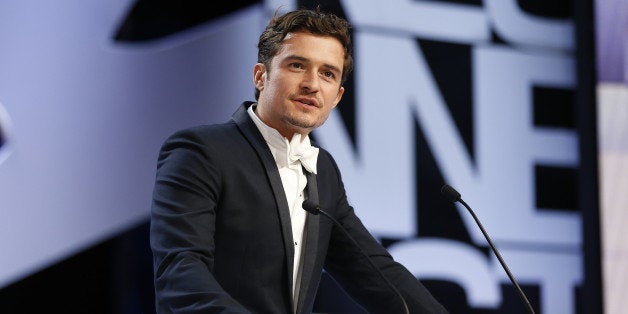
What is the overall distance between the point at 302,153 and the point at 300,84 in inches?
7.2

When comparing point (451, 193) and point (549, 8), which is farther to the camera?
point (549, 8)

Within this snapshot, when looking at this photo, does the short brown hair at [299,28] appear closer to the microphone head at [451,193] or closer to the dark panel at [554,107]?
the microphone head at [451,193]

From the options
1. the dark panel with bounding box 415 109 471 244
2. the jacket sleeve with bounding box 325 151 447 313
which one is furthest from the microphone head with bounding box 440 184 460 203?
the dark panel with bounding box 415 109 471 244

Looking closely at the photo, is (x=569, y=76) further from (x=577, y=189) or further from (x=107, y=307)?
(x=107, y=307)

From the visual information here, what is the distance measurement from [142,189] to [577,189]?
2.36m

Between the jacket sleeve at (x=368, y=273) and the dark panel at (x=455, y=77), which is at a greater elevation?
the dark panel at (x=455, y=77)

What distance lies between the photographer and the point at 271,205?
7.52 feet

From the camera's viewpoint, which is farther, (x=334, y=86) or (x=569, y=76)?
(x=569, y=76)

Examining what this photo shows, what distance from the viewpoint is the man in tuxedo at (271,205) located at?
6.90ft

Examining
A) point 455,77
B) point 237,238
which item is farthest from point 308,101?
point 455,77

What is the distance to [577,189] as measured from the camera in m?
4.88

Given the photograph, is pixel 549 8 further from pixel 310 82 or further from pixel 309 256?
pixel 309 256

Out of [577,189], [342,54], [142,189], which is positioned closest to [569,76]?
[577,189]

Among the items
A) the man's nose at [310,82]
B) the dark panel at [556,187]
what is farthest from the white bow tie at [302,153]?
the dark panel at [556,187]
